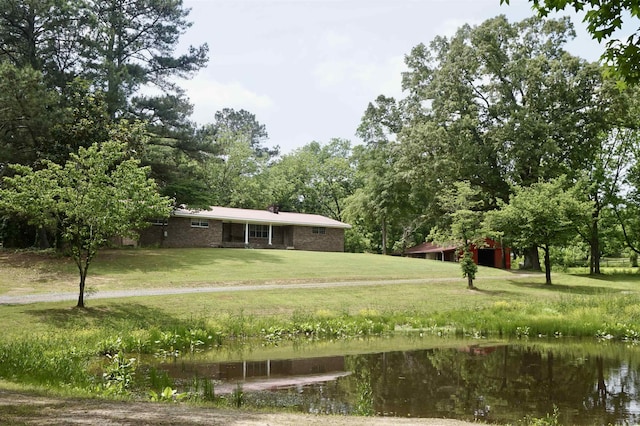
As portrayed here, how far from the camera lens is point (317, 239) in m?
50.2

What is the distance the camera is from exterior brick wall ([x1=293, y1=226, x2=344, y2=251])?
49.3m

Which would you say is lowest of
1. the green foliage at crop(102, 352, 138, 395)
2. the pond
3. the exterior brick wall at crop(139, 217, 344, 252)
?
the pond

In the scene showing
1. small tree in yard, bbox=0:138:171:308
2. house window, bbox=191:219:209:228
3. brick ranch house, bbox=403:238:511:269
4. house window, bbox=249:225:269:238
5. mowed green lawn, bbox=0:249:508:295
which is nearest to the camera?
small tree in yard, bbox=0:138:171:308

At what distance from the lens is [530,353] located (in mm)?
14742

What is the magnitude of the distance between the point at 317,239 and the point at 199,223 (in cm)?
1159

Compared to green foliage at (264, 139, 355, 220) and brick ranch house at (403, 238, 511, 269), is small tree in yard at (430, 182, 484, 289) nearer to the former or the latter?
brick ranch house at (403, 238, 511, 269)

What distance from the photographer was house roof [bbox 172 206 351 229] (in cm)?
4309

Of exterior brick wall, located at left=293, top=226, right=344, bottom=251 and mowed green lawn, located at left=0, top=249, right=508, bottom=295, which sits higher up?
exterior brick wall, located at left=293, top=226, right=344, bottom=251

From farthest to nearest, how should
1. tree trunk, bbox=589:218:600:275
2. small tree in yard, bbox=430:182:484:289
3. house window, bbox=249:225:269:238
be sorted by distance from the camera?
house window, bbox=249:225:269:238
tree trunk, bbox=589:218:600:275
small tree in yard, bbox=430:182:484:289

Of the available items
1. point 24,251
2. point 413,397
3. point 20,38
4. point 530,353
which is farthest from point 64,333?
point 20,38

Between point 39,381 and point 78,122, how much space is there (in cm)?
2403

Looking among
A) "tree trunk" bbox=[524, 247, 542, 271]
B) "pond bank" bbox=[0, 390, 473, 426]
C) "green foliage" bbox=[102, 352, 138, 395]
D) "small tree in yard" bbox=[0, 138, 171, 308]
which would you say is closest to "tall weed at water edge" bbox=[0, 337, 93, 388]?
"green foliage" bbox=[102, 352, 138, 395]

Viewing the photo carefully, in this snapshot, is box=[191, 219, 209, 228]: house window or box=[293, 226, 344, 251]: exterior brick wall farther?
box=[293, 226, 344, 251]: exterior brick wall

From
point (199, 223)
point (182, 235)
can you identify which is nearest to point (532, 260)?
point (199, 223)
